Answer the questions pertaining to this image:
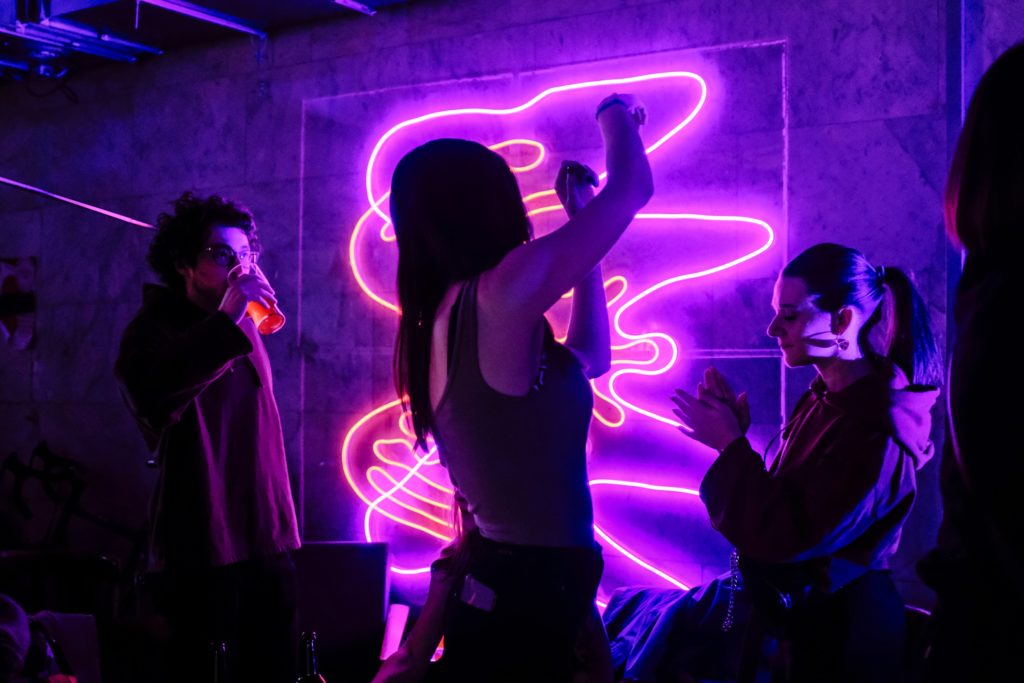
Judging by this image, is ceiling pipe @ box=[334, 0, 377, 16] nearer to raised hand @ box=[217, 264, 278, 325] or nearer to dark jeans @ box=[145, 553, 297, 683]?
raised hand @ box=[217, 264, 278, 325]

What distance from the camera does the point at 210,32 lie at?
5254 millimetres

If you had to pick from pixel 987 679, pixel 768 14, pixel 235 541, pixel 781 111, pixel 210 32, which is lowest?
pixel 235 541

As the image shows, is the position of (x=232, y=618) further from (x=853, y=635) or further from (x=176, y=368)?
(x=853, y=635)

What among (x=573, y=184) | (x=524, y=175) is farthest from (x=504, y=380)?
(x=524, y=175)

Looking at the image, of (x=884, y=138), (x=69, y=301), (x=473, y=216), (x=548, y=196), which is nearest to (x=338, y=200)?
(x=548, y=196)

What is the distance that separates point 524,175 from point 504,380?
3.04 meters

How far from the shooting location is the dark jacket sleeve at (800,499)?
2.13m

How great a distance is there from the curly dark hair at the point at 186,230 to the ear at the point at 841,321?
1998mm

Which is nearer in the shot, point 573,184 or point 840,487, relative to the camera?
point 573,184

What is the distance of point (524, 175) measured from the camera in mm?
4457

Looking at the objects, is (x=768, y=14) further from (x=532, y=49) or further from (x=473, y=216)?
(x=473, y=216)

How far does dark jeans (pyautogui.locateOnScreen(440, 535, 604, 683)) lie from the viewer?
149cm

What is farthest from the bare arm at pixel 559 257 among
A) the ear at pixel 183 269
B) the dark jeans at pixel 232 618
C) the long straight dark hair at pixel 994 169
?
the ear at pixel 183 269

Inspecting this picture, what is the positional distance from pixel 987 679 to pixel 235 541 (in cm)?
218
